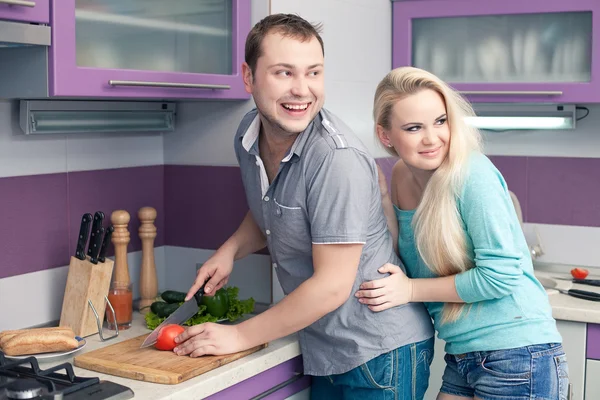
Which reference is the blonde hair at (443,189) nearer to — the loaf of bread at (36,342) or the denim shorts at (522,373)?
the denim shorts at (522,373)

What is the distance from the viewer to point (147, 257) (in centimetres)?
258

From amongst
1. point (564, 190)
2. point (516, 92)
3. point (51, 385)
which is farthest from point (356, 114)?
point (51, 385)

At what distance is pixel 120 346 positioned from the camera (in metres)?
2.12

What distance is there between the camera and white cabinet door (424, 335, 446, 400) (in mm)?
2775

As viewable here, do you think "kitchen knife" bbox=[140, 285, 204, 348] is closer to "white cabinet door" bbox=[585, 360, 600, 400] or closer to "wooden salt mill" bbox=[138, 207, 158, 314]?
"wooden salt mill" bbox=[138, 207, 158, 314]

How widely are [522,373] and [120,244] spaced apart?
45.3 inches

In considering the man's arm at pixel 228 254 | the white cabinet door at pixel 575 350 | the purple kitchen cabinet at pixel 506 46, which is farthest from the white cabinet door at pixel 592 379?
the man's arm at pixel 228 254

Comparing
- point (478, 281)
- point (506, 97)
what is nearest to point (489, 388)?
point (478, 281)

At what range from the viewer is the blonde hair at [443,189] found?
204cm

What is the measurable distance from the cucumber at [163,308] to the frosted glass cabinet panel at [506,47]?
1301mm

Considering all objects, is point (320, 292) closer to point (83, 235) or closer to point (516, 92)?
point (83, 235)

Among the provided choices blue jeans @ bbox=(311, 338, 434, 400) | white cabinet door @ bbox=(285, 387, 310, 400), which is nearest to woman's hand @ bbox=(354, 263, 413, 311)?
blue jeans @ bbox=(311, 338, 434, 400)

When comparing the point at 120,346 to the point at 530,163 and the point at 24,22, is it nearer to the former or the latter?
the point at 24,22

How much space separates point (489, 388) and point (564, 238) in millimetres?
1170
